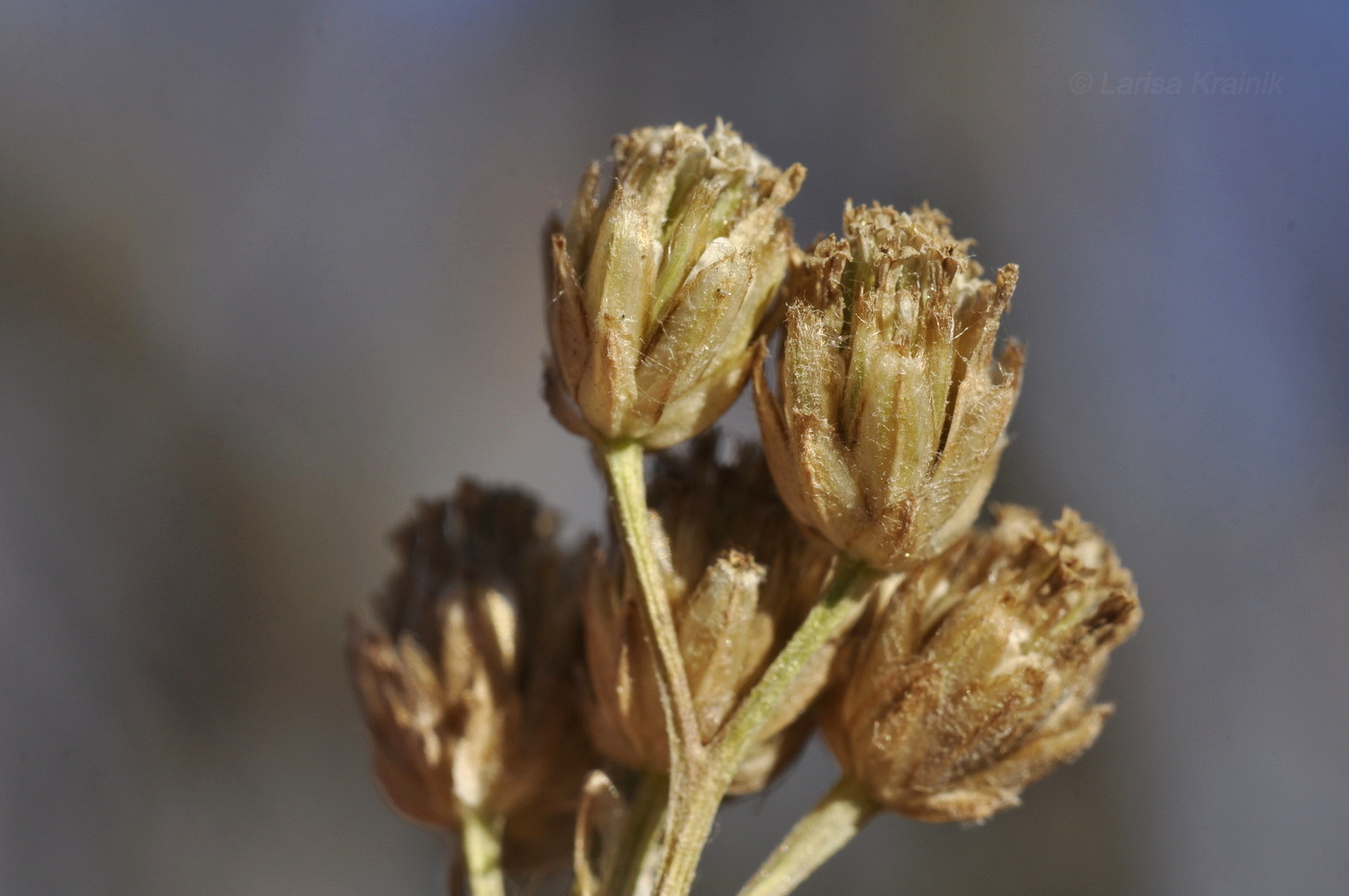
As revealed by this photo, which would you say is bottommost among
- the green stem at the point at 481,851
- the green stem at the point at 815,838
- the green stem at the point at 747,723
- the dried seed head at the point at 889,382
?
the green stem at the point at 481,851

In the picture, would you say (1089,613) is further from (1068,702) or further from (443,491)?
(443,491)

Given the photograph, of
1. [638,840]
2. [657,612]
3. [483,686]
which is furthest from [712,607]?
[483,686]

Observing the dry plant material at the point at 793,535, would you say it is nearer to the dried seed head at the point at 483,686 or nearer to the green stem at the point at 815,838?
the green stem at the point at 815,838

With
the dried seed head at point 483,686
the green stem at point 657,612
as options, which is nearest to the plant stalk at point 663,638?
the green stem at point 657,612

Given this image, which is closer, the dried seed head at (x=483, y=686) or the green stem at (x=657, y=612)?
the green stem at (x=657, y=612)

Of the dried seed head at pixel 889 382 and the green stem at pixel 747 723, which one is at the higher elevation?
the dried seed head at pixel 889 382

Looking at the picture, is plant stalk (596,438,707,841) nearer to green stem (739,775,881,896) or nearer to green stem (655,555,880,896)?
green stem (655,555,880,896)

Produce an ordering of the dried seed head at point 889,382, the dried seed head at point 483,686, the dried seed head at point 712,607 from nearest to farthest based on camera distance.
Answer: the dried seed head at point 889,382
the dried seed head at point 712,607
the dried seed head at point 483,686

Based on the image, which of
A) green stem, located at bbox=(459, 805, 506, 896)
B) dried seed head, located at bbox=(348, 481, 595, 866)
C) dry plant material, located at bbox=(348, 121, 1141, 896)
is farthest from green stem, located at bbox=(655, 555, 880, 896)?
green stem, located at bbox=(459, 805, 506, 896)

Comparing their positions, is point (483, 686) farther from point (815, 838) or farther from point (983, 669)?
point (983, 669)
